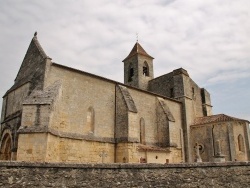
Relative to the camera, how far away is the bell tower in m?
31.2

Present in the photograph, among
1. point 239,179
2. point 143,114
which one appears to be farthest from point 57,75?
point 239,179

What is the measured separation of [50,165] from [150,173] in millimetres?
2983

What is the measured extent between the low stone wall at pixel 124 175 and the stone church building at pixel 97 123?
6.98 m

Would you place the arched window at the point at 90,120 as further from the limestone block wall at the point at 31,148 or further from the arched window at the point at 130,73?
the arched window at the point at 130,73

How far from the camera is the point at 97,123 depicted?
1762 cm

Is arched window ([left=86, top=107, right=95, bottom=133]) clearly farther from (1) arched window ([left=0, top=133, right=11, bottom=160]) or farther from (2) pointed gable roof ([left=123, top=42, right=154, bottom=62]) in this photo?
(2) pointed gable roof ([left=123, top=42, right=154, bottom=62])

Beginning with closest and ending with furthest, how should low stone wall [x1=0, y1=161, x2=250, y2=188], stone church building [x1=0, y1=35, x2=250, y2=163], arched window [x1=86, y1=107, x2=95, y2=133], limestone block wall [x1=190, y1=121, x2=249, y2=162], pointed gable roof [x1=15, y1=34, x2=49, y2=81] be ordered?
low stone wall [x1=0, y1=161, x2=250, y2=188], stone church building [x1=0, y1=35, x2=250, y2=163], pointed gable roof [x1=15, y1=34, x2=49, y2=81], arched window [x1=86, y1=107, x2=95, y2=133], limestone block wall [x1=190, y1=121, x2=249, y2=162]

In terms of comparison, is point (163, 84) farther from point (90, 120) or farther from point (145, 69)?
point (90, 120)

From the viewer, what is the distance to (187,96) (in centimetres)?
2689

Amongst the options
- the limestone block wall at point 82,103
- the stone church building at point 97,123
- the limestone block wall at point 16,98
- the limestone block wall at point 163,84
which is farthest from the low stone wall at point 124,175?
the limestone block wall at point 163,84

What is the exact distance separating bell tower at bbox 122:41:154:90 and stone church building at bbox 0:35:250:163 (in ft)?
17.8

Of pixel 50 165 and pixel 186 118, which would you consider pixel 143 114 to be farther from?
pixel 50 165

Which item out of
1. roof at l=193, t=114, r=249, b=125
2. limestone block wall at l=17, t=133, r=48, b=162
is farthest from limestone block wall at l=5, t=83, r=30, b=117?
roof at l=193, t=114, r=249, b=125

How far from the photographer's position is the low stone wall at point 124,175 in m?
6.15
